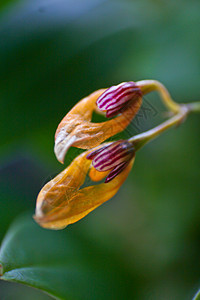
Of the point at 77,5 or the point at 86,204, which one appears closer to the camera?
the point at 86,204

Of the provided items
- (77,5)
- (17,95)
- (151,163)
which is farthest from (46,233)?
(77,5)

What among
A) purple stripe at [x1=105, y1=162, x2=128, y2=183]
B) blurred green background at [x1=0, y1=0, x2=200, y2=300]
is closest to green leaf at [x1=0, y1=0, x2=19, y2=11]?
blurred green background at [x1=0, y1=0, x2=200, y2=300]

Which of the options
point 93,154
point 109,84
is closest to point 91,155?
point 93,154

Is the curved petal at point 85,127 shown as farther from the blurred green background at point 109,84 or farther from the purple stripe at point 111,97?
the blurred green background at point 109,84

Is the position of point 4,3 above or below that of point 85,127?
above

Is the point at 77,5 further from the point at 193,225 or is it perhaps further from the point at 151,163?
the point at 193,225

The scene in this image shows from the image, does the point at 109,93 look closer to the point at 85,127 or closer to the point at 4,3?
the point at 85,127

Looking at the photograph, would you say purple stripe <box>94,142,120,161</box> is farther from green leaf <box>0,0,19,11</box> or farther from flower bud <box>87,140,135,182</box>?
green leaf <box>0,0,19,11</box>
